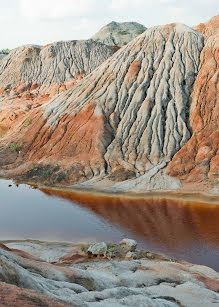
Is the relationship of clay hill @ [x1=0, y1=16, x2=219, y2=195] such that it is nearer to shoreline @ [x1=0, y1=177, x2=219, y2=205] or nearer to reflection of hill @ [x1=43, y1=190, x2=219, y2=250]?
shoreline @ [x1=0, y1=177, x2=219, y2=205]

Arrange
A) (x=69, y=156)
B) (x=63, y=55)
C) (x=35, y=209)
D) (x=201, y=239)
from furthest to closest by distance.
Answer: (x=63, y=55), (x=69, y=156), (x=35, y=209), (x=201, y=239)

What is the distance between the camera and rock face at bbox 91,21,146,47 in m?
93.9

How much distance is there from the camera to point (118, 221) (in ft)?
69.3

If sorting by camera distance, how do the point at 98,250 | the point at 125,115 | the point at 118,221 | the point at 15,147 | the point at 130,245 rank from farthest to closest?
the point at 15,147, the point at 125,115, the point at 118,221, the point at 130,245, the point at 98,250

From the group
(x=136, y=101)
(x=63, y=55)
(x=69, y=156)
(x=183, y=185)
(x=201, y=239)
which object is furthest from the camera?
(x=63, y=55)

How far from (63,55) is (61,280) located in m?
59.4

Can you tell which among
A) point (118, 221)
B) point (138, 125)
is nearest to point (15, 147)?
point (138, 125)

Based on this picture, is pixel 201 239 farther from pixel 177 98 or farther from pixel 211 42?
pixel 211 42

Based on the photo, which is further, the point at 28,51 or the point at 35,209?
the point at 28,51

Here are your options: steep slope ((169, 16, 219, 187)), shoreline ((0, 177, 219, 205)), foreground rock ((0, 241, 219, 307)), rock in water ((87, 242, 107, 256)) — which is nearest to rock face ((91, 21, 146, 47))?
steep slope ((169, 16, 219, 187))

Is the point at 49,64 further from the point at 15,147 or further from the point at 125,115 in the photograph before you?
the point at 125,115

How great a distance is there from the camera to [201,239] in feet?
58.1

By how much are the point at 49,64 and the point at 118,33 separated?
134ft

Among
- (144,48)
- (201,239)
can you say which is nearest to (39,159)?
(144,48)
